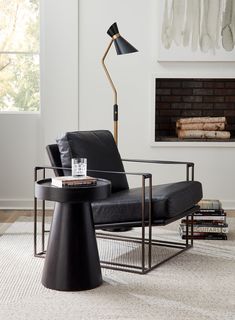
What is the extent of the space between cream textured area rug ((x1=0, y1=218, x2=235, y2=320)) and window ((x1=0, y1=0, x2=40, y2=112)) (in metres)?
2.25

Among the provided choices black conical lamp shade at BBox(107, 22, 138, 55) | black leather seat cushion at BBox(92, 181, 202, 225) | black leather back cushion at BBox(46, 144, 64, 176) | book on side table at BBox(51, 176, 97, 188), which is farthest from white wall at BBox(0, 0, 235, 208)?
book on side table at BBox(51, 176, 97, 188)

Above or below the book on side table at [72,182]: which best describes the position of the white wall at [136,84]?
above

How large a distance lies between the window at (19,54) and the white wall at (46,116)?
0.20 meters

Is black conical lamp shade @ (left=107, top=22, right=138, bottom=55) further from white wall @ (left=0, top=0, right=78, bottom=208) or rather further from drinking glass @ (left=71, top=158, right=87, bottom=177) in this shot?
drinking glass @ (left=71, top=158, right=87, bottom=177)

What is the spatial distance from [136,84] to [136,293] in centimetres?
292

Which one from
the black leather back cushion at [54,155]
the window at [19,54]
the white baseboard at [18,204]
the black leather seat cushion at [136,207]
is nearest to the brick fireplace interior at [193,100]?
the window at [19,54]

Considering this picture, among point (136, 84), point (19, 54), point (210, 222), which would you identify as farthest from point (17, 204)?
point (210, 222)

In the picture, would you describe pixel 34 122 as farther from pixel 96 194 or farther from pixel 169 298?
pixel 169 298

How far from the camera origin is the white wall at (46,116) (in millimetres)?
5539

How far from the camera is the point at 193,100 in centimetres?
612

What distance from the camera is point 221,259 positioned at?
3771 millimetres

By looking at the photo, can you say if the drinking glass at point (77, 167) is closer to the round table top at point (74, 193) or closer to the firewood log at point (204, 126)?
the round table top at point (74, 193)

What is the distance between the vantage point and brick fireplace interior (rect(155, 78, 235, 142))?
6062 mm

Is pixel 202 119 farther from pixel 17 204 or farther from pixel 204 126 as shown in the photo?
pixel 17 204
